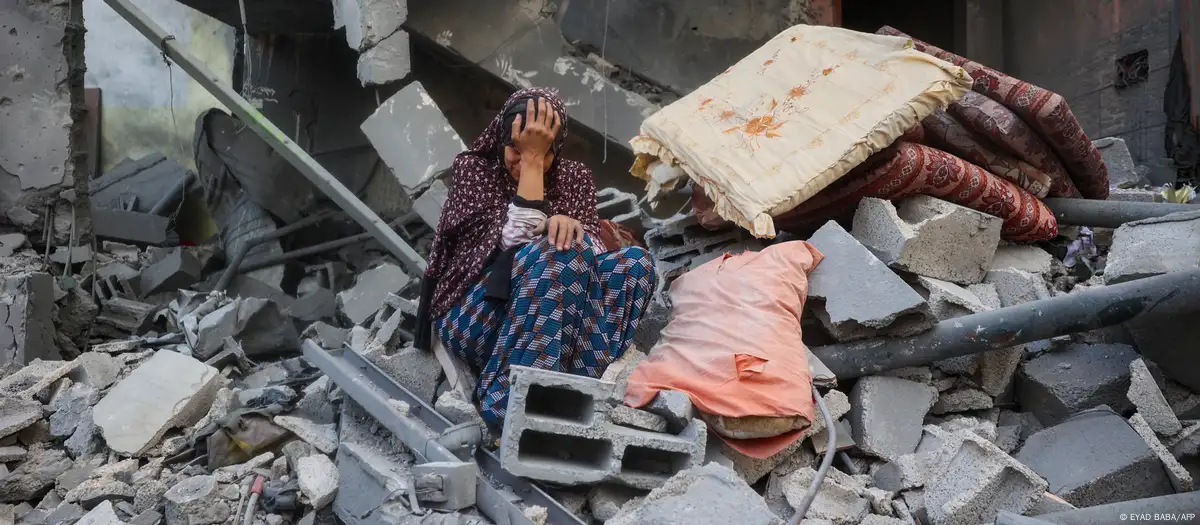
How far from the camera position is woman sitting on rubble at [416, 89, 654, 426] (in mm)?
2674

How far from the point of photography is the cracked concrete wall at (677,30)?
678 centimetres

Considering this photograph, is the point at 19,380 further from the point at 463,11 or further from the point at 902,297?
the point at 463,11

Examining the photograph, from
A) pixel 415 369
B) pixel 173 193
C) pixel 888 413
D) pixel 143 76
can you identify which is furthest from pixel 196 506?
pixel 143 76

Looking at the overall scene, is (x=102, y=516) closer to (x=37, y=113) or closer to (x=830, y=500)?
(x=830, y=500)

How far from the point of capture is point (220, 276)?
696 cm

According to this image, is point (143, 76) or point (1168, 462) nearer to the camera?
point (1168, 462)

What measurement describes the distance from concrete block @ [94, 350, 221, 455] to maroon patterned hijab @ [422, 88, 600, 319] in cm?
100

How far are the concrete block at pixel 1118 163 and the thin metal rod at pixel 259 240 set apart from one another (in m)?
5.95

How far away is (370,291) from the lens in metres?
5.70

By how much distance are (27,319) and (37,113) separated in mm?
1265

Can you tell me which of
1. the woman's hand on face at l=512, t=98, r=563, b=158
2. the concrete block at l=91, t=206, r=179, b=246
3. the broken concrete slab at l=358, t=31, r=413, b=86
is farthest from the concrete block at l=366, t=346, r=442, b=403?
the concrete block at l=91, t=206, r=179, b=246

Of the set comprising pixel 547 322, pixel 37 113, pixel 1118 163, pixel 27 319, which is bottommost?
pixel 1118 163

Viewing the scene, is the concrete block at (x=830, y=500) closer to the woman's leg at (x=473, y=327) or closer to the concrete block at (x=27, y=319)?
the woman's leg at (x=473, y=327)

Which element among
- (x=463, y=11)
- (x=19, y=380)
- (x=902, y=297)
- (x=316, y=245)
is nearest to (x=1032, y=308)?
(x=902, y=297)
